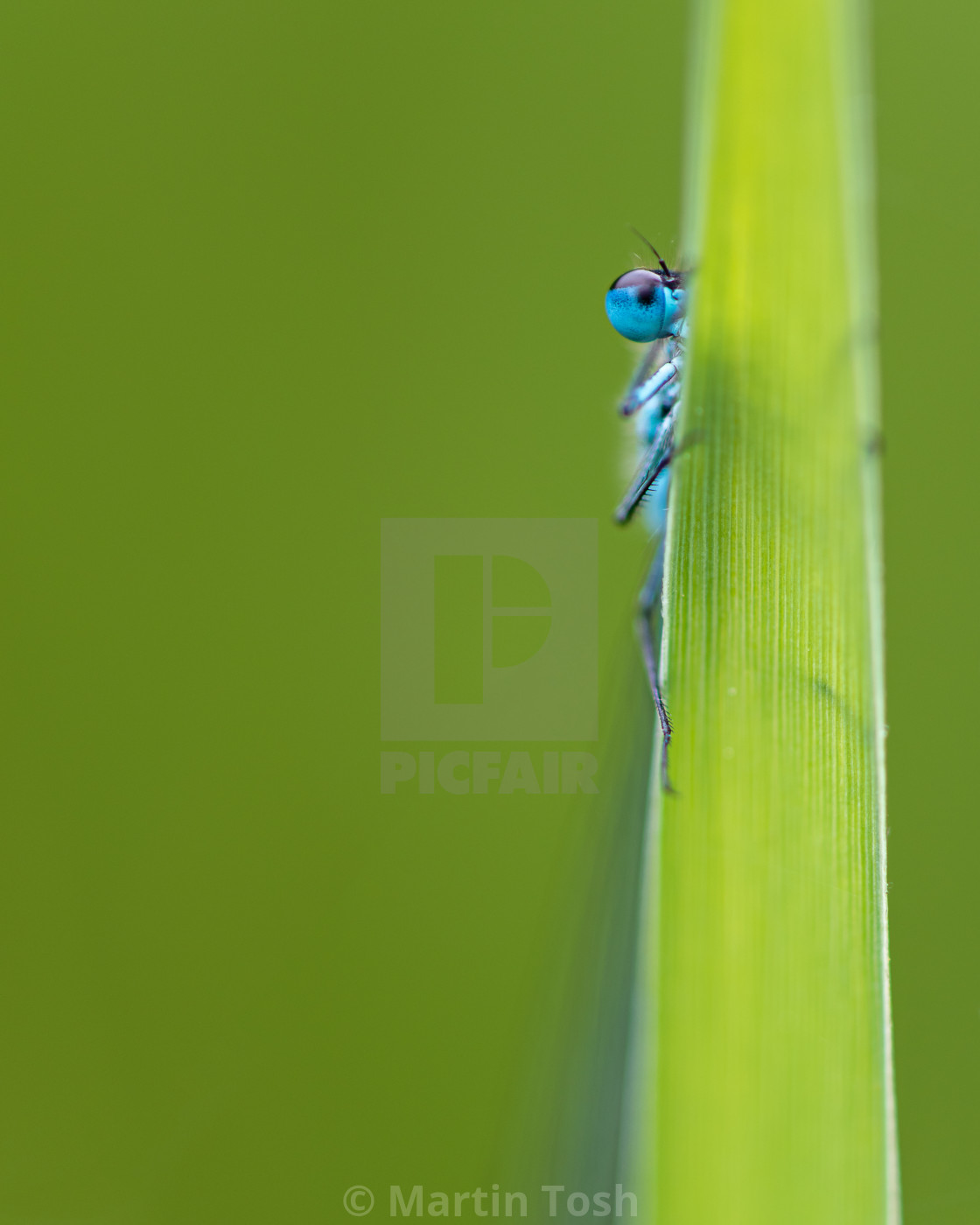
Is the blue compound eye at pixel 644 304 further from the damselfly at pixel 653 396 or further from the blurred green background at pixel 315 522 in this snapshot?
the blurred green background at pixel 315 522

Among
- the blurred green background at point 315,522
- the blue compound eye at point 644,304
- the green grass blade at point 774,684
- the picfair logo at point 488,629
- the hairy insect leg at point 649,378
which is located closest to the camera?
the green grass blade at point 774,684

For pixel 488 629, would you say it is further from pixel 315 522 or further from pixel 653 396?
pixel 653 396

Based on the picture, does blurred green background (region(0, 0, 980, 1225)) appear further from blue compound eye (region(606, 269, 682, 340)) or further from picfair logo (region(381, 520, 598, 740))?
blue compound eye (region(606, 269, 682, 340))

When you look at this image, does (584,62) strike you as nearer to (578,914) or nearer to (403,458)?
(403,458)

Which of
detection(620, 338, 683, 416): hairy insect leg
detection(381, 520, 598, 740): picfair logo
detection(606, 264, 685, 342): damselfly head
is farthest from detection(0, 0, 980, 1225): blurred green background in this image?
detection(606, 264, 685, 342): damselfly head

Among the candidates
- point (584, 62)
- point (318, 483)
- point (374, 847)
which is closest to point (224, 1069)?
point (374, 847)

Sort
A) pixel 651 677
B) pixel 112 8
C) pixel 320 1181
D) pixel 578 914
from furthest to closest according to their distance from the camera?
pixel 112 8, pixel 320 1181, pixel 578 914, pixel 651 677

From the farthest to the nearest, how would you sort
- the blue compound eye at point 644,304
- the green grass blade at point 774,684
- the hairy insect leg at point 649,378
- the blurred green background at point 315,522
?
the blurred green background at point 315,522 → the hairy insect leg at point 649,378 → the blue compound eye at point 644,304 → the green grass blade at point 774,684

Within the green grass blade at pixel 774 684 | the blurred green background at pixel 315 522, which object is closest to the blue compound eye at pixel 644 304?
the green grass blade at pixel 774 684
